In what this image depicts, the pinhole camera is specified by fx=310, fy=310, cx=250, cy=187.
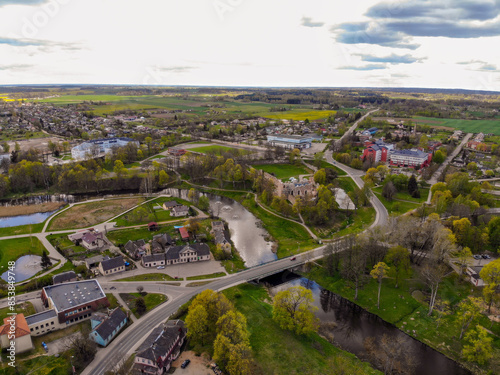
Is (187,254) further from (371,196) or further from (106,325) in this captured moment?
(371,196)

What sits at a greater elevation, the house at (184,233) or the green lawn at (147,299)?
the house at (184,233)

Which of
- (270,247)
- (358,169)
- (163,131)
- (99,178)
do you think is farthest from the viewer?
(163,131)

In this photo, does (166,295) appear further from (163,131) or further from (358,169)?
(163,131)

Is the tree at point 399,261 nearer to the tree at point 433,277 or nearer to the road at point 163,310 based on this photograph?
the tree at point 433,277

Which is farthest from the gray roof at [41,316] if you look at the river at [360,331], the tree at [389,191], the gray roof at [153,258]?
the tree at [389,191]

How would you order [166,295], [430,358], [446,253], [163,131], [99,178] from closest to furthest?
[430,358], [166,295], [446,253], [99,178], [163,131]

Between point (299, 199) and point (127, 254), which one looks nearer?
point (127, 254)

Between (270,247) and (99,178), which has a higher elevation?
(99,178)

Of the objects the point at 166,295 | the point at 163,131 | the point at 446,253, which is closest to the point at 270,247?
the point at 166,295
